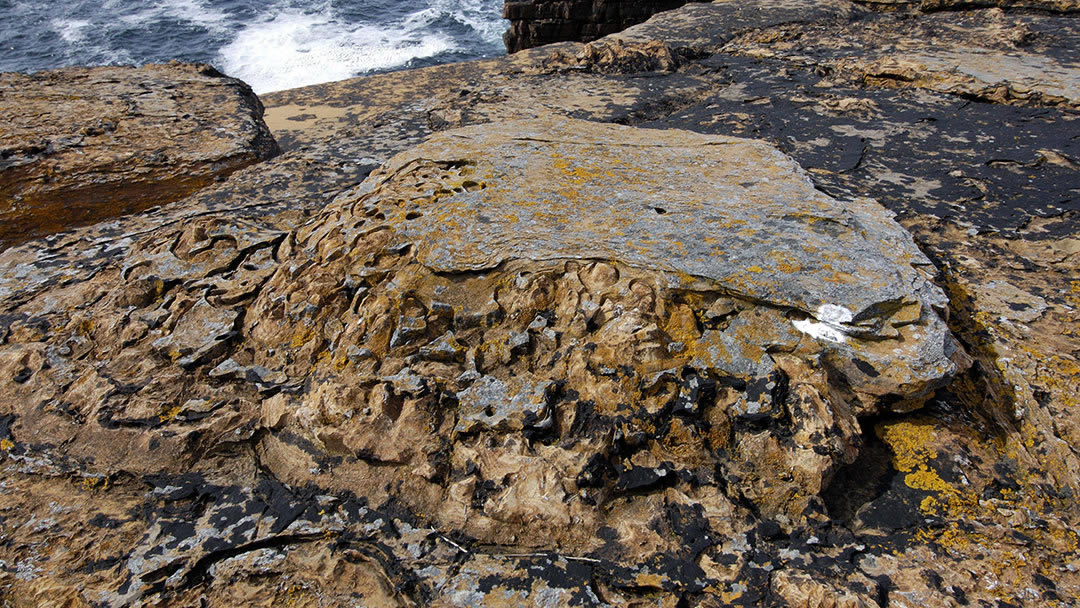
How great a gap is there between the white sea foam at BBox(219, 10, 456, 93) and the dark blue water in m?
0.02

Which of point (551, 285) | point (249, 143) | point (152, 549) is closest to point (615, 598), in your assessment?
point (551, 285)

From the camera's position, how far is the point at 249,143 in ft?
8.93

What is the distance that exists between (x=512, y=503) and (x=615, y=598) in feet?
0.85

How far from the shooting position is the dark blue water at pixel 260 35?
14133 millimetres

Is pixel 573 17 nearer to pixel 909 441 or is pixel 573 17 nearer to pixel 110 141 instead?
pixel 110 141

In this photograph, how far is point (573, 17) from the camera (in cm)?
917

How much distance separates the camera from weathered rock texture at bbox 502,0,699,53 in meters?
8.81

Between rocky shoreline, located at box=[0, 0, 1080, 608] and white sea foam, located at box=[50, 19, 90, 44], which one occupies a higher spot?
white sea foam, located at box=[50, 19, 90, 44]

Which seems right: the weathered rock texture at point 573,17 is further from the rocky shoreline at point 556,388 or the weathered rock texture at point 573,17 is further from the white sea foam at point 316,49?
the rocky shoreline at point 556,388

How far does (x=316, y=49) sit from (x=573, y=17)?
329 inches

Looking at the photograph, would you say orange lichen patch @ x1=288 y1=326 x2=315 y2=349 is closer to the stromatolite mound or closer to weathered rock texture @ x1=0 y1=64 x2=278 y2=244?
the stromatolite mound

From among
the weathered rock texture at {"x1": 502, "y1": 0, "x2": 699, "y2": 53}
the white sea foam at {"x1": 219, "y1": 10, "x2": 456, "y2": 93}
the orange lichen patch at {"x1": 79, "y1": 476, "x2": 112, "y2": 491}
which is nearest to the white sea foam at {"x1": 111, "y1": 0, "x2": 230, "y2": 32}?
the white sea foam at {"x1": 219, "y1": 10, "x2": 456, "y2": 93}

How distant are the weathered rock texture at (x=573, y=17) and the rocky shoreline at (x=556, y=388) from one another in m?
7.35

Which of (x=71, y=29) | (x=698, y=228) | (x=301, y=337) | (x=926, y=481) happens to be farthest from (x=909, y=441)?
(x=71, y=29)
